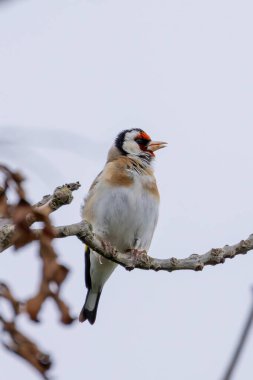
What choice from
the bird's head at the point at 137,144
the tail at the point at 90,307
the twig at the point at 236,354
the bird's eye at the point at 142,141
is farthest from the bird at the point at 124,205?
the twig at the point at 236,354

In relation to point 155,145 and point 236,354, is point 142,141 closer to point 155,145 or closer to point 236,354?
point 155,145

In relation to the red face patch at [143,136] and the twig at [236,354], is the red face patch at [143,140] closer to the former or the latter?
the red face patch at [143,136]

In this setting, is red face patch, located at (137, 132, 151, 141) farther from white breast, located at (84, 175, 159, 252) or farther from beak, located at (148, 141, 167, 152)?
white breast, located at (84, 175, 159, 252)

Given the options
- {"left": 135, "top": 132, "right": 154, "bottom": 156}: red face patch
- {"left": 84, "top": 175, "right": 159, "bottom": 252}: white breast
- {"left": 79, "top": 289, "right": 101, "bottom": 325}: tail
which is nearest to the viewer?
{"left": 84, "top": 175, "right": 159, "bottom": 252}: white breast

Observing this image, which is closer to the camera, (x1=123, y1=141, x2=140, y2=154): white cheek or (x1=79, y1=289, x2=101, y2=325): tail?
(x1=79, y1=289, x2=101, y2=325): tail

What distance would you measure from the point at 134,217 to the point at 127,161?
651mm

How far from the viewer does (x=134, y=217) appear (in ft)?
22.4

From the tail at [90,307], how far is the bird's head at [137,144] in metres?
1.55

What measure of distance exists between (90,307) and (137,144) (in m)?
1.85

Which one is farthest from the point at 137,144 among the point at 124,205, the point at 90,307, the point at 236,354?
the point at 236,354

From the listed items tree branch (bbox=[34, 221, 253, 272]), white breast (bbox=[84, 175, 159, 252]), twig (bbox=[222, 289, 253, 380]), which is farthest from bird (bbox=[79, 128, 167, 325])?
twig (bbox=[222, 289, 253, 380])

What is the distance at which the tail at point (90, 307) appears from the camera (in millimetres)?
7469

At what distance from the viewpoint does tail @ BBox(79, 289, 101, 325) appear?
24.5 feet

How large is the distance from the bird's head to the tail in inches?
61.2
